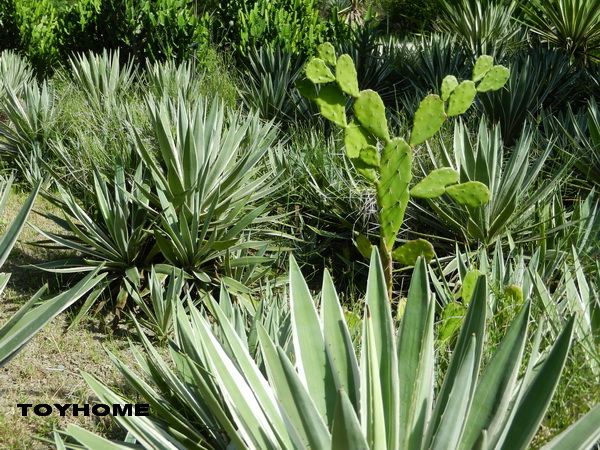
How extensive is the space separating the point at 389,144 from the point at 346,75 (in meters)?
0.39

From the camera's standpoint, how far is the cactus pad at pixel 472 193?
3217mm

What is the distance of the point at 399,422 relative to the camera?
1.84 meters

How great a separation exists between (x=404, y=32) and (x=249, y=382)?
50.1ft

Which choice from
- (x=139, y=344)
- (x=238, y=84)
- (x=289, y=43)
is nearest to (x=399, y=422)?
(x=139, y=344)

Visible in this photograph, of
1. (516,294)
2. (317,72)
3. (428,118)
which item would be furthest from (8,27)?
(516,294)

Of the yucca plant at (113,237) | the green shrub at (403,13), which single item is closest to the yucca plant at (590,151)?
the yucca plant at (113,237)

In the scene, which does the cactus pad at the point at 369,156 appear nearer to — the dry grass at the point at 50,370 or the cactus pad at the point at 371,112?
the cactus pad at the point at 371,112

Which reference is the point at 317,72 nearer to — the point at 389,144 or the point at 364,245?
the point at 389,144

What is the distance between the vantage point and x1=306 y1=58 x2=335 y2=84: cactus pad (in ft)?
10.7

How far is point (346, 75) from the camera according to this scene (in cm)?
322

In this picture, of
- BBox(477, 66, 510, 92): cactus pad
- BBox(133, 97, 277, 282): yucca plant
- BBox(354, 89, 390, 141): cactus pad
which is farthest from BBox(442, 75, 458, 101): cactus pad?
BBox(133, 97, 277, 282): yucca plant

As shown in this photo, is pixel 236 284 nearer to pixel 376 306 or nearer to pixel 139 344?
pixel 139 344

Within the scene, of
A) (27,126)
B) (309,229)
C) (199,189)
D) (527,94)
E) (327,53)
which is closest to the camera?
(327,53)

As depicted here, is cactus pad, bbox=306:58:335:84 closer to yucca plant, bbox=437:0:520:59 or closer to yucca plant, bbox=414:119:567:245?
yucca plant, bbox=414:119:567:245
